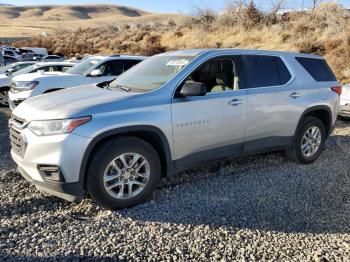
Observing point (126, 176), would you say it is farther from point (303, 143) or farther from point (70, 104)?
point (303, 143)

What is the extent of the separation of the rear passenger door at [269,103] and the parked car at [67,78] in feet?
14.5

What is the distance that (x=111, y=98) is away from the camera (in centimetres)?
436

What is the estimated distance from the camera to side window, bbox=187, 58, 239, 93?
5215 mm

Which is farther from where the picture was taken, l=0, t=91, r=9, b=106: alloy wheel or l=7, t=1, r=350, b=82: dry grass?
l=7, t=1, r=350, b=82: dry grass

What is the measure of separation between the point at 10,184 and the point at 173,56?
2710 millimetres

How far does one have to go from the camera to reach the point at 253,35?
89.4 feet

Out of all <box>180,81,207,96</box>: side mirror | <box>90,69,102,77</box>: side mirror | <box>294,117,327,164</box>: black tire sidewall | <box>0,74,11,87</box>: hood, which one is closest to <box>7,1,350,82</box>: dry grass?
<box>90,69,102,77</box>: side mirror

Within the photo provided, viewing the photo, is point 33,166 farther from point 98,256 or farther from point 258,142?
point 258,142

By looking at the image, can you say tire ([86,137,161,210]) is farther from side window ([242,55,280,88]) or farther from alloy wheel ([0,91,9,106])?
alloy wheel ([0,91,9,106])

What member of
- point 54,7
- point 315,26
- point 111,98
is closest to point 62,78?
point 111,98

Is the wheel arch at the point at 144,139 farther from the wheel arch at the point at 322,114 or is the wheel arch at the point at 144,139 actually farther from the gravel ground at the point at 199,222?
the wheel arch at the point at 322,114

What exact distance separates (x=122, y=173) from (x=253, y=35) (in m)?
24.7

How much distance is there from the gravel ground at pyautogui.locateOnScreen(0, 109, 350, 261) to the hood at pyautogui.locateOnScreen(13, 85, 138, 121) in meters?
1.06

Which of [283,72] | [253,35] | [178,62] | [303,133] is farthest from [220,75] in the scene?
[253,35]
